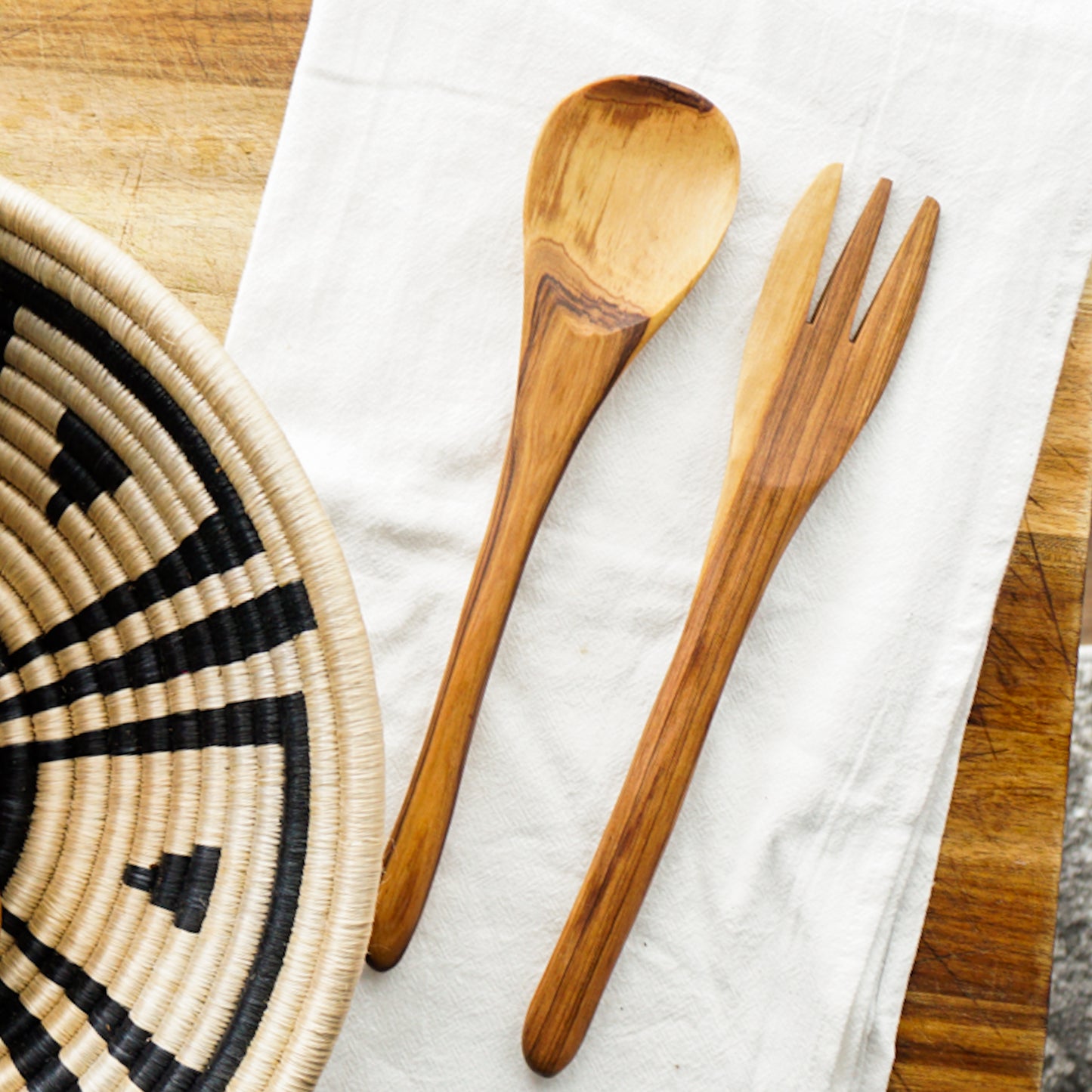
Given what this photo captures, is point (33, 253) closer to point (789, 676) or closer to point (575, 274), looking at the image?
point (575, 274)

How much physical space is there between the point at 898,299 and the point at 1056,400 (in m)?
0.09

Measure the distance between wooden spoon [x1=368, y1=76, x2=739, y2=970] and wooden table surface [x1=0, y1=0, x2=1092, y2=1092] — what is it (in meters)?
0.14

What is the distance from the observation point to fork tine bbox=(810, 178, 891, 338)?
407 millimetres

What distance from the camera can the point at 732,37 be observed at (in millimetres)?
434

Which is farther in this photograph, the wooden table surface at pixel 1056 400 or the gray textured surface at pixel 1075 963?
the gray textured surface at pixel 1075 963

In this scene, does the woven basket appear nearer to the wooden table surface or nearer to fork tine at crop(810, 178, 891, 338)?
the wooden table surface

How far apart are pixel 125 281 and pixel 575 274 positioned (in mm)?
186

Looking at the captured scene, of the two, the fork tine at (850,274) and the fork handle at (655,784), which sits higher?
the fork tine at (850,274)

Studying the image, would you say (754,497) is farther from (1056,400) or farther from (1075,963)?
(1075,963)

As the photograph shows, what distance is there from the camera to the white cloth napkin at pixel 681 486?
0.40m

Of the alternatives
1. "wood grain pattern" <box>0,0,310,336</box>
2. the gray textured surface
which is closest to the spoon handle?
"wood grain pattern" <box>0,0,310,336</box>

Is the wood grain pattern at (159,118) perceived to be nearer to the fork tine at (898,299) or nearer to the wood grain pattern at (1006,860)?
the fork tine at (898,299)

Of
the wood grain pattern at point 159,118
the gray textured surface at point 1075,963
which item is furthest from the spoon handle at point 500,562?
the gray textured surface at point 1075,963

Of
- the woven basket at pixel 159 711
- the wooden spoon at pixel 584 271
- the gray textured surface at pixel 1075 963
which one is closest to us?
the woven basket at pixel 159 711
